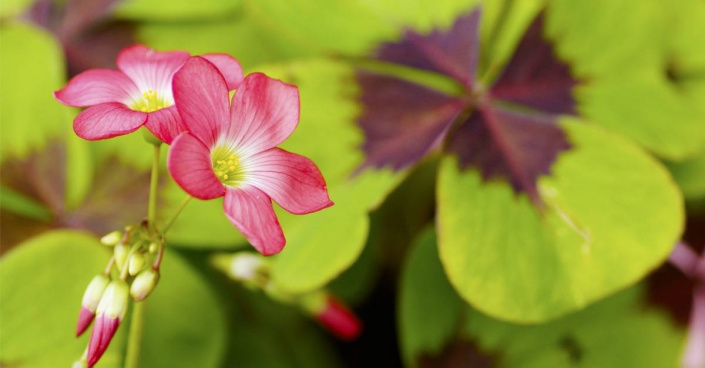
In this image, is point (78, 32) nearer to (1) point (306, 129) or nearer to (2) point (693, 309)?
(1) point (306, 129)

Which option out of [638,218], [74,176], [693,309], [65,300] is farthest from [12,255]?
[693,309]

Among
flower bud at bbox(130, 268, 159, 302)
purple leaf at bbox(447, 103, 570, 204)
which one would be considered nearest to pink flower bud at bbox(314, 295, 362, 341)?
purple leaf at bbox(447, 103, 570, 204)

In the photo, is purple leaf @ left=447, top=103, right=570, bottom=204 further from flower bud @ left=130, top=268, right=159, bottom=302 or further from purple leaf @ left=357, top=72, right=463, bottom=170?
flower bud @ left=130, top=268, right=159, bottom=302

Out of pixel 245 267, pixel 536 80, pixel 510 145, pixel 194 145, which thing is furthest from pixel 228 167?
pixel 536 80

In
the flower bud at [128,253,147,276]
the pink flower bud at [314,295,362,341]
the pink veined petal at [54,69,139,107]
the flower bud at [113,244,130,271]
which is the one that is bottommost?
the pink flower bud at [314,295,362,341]

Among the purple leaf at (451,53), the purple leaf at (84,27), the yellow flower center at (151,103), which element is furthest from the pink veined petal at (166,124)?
the purple leaf at (84,27)

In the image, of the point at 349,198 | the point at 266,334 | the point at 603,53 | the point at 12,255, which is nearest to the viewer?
the point at 12,255
